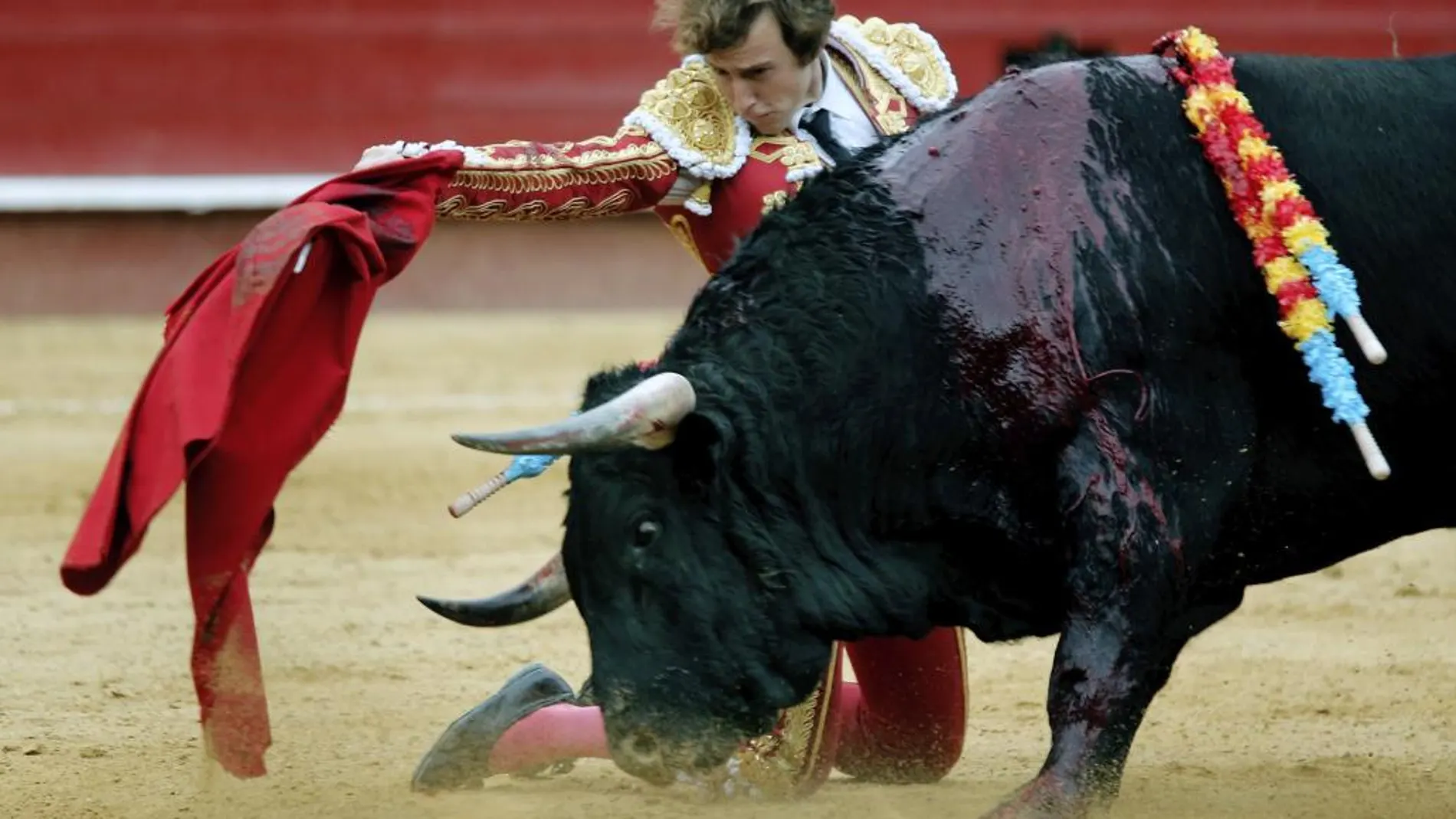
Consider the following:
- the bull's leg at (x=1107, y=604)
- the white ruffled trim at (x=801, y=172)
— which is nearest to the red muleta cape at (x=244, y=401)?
the white ruffled trim at (x=801, y=172)

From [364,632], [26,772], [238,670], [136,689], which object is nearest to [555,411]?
[364,632]

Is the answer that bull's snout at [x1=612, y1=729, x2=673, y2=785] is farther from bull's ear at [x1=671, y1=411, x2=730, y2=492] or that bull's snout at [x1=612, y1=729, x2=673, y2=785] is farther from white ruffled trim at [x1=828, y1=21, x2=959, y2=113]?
white ruffled trim at [x1=828, y1=21, x2=959, y2=113]

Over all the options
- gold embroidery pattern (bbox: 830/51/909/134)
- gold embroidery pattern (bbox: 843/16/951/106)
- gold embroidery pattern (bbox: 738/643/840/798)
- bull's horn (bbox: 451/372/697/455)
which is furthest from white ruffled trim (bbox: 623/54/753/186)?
gold embroidery pattern (bbox: 738/643/840/798)

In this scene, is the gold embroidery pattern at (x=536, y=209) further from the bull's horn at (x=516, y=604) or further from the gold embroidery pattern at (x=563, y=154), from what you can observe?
the bull's horn at (x=516, y=604)

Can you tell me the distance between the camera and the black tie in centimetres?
298

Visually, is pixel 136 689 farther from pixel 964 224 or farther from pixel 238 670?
pixel 964 224

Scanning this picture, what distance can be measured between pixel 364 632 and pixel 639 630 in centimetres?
179

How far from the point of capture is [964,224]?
2.58 m

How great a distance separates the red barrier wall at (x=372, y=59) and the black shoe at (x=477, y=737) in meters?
6.10

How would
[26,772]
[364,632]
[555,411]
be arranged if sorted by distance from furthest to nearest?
[555,411]
[364,632]
[26,772]

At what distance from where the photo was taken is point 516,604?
9.80 feet

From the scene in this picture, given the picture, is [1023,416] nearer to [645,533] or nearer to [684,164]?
[645,533]

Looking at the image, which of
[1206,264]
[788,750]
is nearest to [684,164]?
[1206,264]

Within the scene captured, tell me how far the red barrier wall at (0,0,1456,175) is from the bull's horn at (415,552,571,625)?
6242 mm
